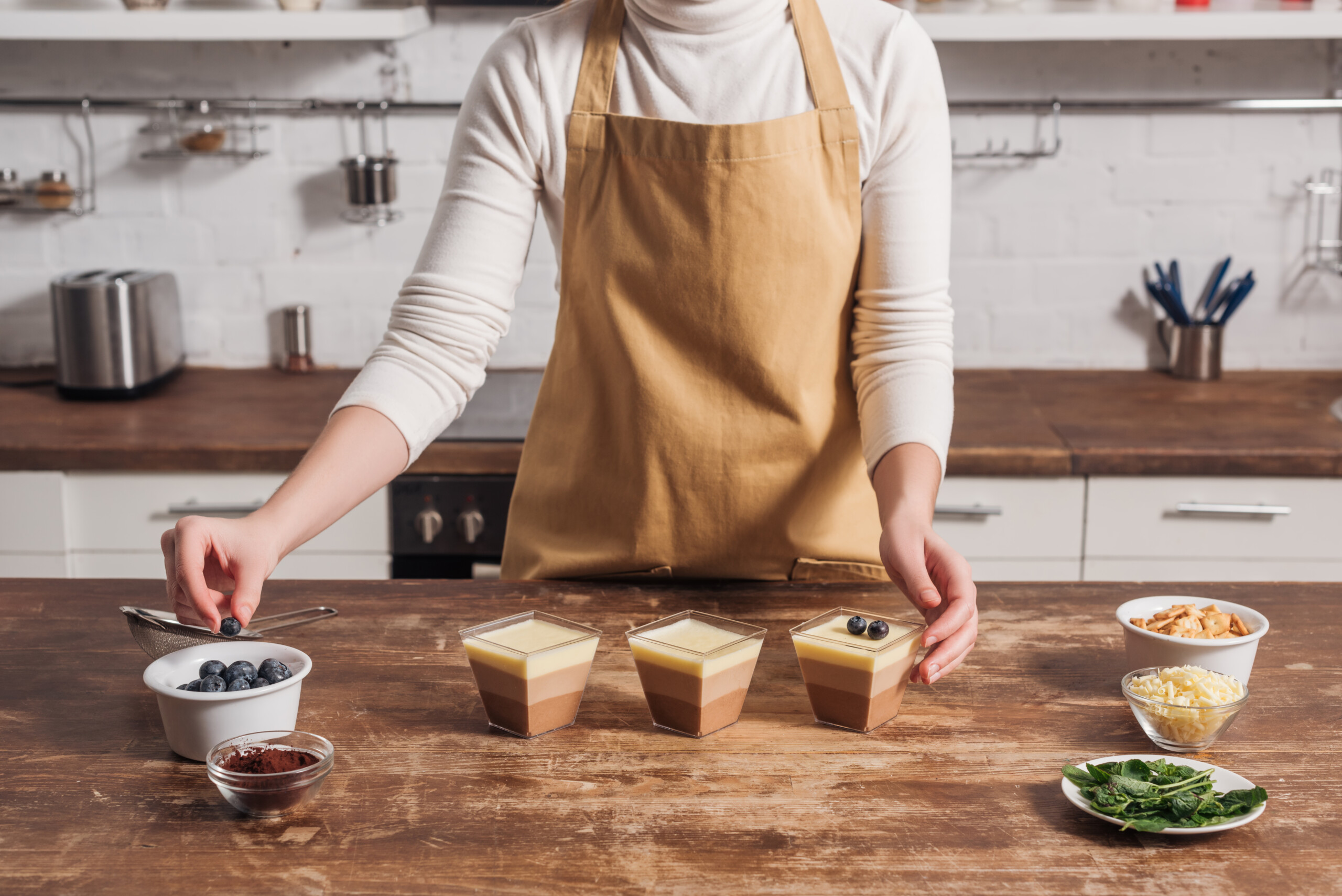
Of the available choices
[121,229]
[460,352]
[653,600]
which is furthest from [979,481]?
[121,229]

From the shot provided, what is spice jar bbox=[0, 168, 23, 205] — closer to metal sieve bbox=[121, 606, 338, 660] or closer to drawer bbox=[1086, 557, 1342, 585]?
metal sieve bbox=[121, 606, 338, 660]

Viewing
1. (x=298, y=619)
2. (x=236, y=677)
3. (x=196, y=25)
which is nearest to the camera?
(x=236, y=677)

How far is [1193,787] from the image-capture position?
2.95 feet

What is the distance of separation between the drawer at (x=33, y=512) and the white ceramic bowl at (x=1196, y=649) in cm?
179

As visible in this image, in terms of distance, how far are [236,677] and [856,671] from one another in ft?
1.66

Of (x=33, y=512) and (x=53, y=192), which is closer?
(x=33, y=512)

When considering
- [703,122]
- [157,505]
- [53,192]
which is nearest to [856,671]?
[703,122]

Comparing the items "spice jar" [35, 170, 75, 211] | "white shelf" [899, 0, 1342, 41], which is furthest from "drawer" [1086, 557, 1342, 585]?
"spice jar" [35, 170, 75, 211]

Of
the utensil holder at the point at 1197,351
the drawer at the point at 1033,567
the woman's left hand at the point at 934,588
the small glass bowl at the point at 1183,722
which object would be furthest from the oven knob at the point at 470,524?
the utensil holder at the point at 1197,351

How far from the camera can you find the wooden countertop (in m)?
2.09

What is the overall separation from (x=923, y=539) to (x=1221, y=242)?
6.30 feet

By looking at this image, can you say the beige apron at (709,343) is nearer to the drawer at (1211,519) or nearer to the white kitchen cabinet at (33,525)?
the drawer at (1211,519)

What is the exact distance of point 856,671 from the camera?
100 cm

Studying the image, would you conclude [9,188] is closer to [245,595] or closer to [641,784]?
[245,595]
